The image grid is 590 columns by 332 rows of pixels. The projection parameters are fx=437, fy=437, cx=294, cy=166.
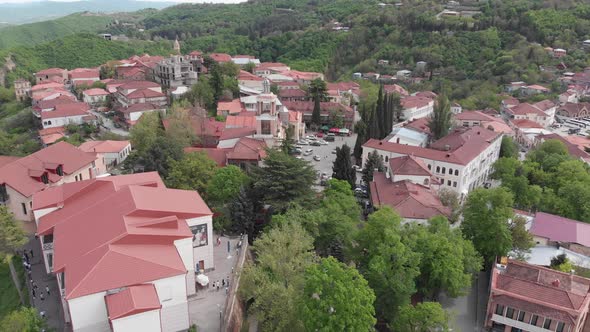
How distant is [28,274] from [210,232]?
1184 centimetres

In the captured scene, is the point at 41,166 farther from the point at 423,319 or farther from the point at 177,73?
the point at 177,73

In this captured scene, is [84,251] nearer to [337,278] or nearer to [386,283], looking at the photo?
[337,278]

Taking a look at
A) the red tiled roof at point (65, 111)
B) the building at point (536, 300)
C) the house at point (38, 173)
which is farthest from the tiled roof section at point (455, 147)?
the red tiled roof at point (65, 111)

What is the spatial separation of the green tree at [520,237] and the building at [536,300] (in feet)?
12.4

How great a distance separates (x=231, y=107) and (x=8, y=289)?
35.9m

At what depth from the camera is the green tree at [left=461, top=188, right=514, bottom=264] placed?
30844 millimetres

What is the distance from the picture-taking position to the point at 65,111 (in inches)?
2240

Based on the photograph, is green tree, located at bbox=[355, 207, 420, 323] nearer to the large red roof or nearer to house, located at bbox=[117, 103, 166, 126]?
the large red roof

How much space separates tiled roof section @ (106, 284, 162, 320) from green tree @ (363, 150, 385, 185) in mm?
29078

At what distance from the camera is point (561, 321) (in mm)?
24828

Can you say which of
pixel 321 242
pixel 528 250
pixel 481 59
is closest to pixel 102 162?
pixel 321 242

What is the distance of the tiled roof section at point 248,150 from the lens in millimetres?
43562

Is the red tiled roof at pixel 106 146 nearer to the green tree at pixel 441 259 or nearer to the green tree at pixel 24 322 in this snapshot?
the green tree at pixel 24 322

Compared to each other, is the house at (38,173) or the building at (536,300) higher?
the house at (38,173)
